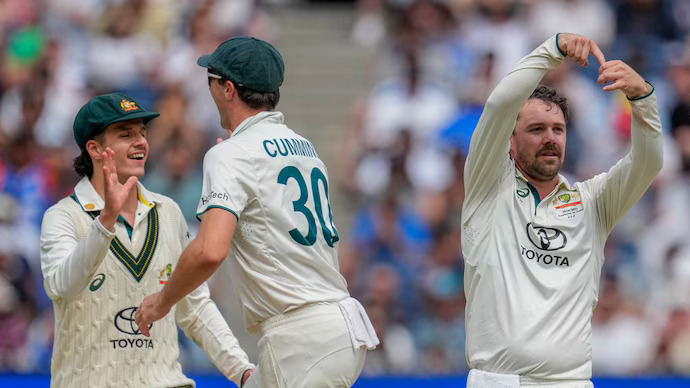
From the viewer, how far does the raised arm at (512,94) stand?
461 centimetres

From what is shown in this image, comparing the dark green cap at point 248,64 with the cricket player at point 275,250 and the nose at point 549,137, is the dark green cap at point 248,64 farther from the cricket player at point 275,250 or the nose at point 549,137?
the nose at point 549,137

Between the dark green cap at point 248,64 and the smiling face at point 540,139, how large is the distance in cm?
105

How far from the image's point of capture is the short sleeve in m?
4.48

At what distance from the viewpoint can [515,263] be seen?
4.78 metres

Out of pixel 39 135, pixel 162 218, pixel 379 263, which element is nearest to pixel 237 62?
pixel 162 218

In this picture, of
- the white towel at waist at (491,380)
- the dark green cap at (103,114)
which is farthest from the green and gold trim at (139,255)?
the white towel at waist at (491,380)

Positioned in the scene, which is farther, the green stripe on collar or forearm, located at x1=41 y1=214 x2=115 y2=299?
the green stripe on collar

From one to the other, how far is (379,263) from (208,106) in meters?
2.40

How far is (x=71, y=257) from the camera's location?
4.63 metres

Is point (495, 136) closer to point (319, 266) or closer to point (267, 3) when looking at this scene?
point (319, 266)

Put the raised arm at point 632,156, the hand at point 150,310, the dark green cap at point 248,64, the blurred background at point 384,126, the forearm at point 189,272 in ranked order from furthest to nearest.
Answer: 1. the blurred background at point 384,126
2. the dark green cap at point 248,64
3. the raised arm at point 632,156
4. the hand at point 150,310
5. the forearm at point 189,272

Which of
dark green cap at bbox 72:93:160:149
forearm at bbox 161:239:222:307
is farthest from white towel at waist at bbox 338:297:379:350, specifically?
dark green cap at bbox 72:93:160:149

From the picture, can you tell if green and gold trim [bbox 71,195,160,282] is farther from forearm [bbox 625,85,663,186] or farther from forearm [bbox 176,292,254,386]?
forearm [bbox 625,85,663,186]

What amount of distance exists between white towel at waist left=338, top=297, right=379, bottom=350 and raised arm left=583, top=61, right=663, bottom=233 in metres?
1.11
